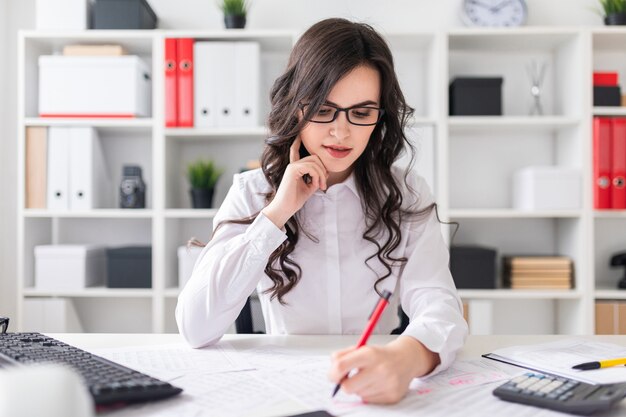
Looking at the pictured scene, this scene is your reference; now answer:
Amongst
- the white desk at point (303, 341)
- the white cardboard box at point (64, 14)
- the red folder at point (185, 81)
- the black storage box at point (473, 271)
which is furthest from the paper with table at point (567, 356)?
the white cardboard box at point (64, 14)

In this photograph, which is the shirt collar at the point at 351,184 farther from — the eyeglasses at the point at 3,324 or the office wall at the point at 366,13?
the office wall at the point at 366,13

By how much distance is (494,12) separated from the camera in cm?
287

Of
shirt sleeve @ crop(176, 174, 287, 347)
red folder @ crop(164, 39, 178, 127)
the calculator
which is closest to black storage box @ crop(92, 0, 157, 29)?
red folder @ crop(164, 39, 178, 127)

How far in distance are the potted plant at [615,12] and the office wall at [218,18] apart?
0.21m

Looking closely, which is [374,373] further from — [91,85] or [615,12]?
[615,12]

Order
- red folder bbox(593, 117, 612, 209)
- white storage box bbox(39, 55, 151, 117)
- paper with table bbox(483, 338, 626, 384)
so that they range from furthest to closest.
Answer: white storage box bbox(39, 55, 151, 117) → red folder bbox(593, 117, 612, 209) → paper with table bbox(483, 338, 626, 384)

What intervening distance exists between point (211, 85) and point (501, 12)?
137 centimetres

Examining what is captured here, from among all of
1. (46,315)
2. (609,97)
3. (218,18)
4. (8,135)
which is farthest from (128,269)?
(609,97)

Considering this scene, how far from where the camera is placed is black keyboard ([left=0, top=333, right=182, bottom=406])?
78cm

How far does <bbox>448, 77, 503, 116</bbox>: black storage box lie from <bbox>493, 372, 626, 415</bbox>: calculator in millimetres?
2023

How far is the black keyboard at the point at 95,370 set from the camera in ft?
2.55

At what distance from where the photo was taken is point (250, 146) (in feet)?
10.0

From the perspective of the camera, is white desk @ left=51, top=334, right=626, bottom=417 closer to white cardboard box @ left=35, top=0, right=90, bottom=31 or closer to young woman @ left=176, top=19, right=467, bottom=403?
young woman @ left=176, top=19, right=467, bottom=403

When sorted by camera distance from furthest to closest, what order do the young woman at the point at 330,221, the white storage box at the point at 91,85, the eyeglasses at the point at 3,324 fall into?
the white storage box at the point at 91,85
the young woman at the point at 330,221
the eyeglasses at the point at 3,324
